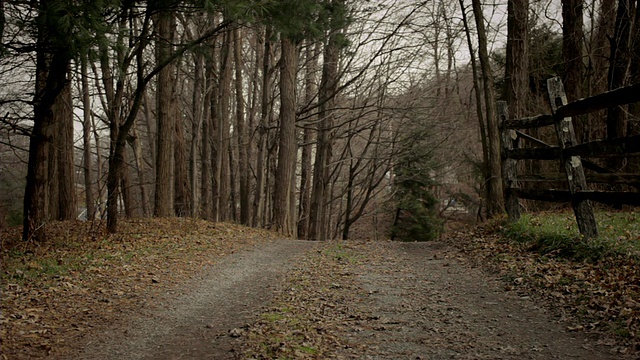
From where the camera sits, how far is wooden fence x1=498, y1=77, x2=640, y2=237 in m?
6.14

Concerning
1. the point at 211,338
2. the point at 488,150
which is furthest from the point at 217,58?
the point at 211,338

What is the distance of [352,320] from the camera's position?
5.67 m

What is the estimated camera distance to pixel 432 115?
22938 mm

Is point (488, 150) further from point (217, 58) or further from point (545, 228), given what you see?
point (217, 58)

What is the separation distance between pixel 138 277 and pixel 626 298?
6336 mm

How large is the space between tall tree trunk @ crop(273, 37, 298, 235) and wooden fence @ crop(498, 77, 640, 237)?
8146 millimetres

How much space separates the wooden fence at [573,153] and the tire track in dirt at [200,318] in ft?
14.2

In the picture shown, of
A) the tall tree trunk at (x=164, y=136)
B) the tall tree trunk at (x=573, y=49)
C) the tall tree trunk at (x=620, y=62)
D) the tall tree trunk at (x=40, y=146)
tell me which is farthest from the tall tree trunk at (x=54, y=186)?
the tall tree trunk at (x=620, y=62)

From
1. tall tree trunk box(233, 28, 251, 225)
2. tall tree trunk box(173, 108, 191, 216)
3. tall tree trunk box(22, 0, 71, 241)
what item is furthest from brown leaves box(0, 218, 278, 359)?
tall tree trunk box(233, 28, 251, 225)

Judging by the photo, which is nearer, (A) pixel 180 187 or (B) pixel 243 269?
(B) pixel 243 269

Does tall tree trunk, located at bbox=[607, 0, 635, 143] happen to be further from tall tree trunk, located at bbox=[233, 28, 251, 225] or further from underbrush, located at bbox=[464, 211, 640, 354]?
tall tree trunk, located at bbox=[233, 28, 251, 225]

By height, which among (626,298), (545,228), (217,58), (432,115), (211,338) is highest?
(217,58)

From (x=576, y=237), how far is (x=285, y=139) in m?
10.9

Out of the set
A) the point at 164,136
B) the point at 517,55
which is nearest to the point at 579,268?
the point at 517,55
